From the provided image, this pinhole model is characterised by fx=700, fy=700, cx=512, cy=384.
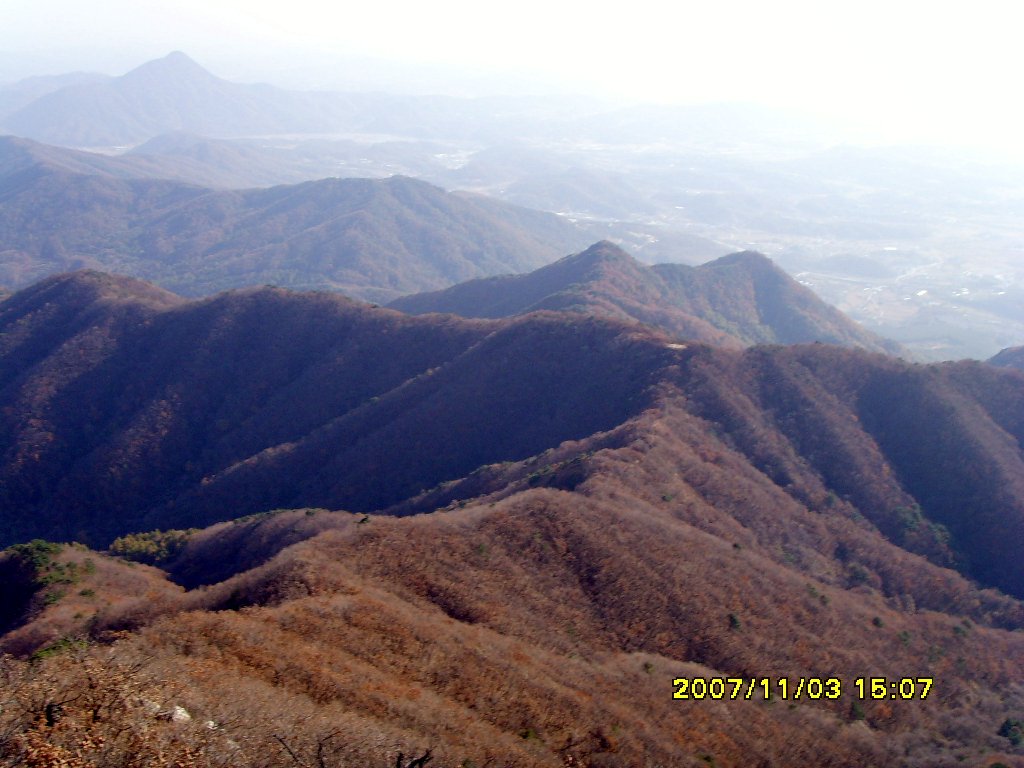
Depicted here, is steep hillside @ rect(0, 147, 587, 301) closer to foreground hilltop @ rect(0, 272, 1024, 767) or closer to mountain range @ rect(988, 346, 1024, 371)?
foreground hilltop @ rect(0, 272, 1024, 767)

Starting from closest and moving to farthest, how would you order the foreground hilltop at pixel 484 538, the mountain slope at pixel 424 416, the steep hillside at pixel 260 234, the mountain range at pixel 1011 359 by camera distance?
the foreground hilltop at pixel 484 538, the mountain slope at pixel 424 416, the mountain range at pixel 1011 359, the steep hillside at pixel 260 234

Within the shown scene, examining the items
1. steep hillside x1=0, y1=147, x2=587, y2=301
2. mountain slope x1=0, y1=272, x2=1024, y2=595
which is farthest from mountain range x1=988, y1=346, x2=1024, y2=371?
steep hillside x1=0, y1=147, x2=587, y2=301

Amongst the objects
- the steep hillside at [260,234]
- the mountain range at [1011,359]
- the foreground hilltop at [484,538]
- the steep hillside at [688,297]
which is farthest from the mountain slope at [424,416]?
the steep hillside at [260,234]

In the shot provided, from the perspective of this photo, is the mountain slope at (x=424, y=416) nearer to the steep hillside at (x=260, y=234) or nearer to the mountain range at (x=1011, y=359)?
the mountain range at (x=1011, y=359)

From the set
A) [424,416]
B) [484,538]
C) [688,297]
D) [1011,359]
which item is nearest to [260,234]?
[688,297]

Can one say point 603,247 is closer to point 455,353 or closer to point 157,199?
point 455,353

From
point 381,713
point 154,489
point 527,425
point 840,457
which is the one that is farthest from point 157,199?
point 381,713
